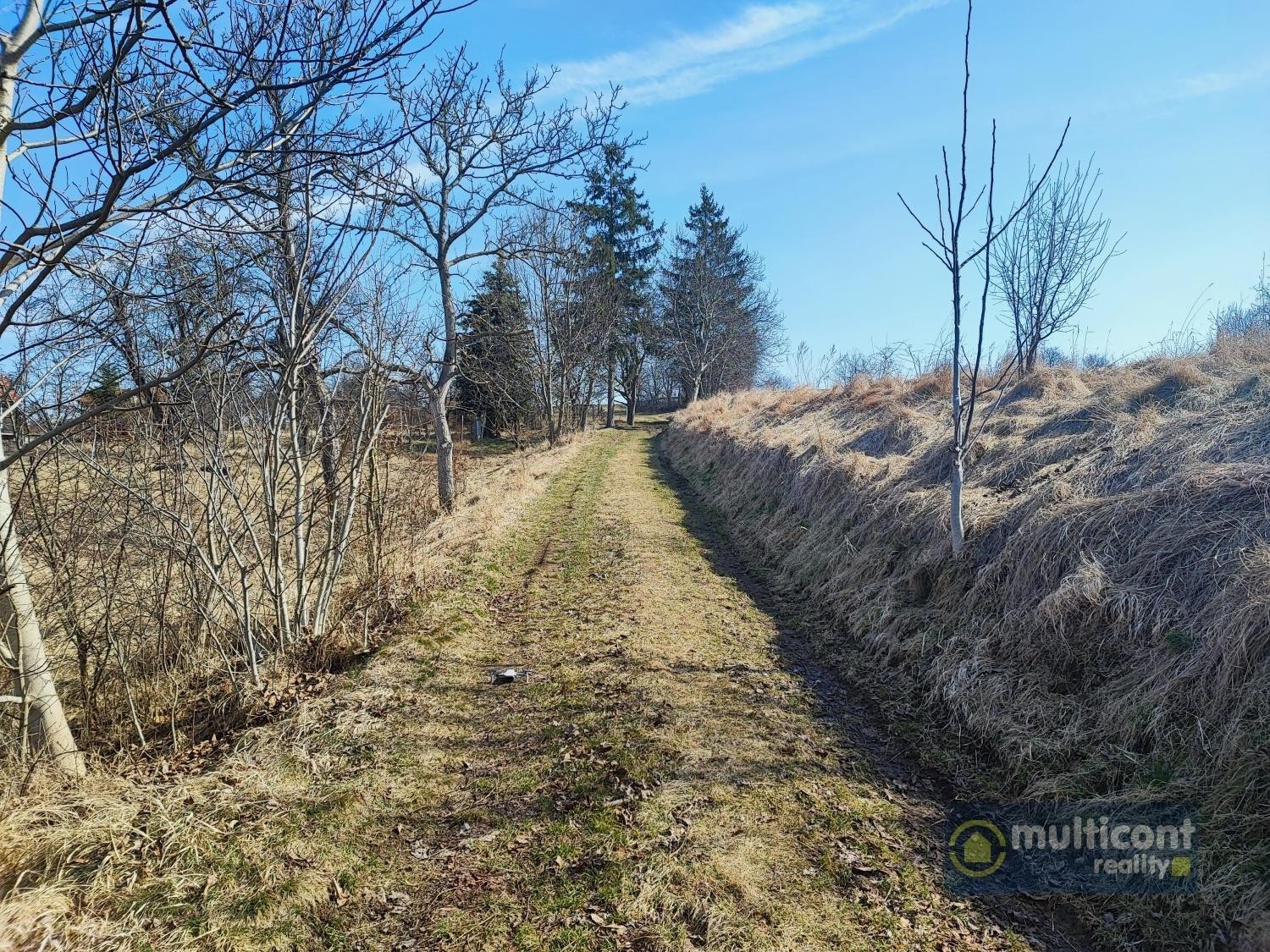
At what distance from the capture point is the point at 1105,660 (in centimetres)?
392

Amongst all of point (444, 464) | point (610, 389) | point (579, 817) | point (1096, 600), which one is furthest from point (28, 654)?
point (610, 389)

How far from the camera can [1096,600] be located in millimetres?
4137

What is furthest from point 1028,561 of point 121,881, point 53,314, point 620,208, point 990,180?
point 620,208

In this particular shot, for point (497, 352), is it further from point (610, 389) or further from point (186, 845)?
point (186, 845)

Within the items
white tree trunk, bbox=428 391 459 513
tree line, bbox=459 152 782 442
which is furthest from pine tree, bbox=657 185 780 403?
white tree trunk, bbox=428 391 459 513

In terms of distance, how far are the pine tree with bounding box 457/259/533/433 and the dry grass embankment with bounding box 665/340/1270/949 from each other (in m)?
7.11

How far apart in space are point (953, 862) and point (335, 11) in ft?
16.9

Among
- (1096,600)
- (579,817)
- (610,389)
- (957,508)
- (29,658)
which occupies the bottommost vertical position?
(579,817)

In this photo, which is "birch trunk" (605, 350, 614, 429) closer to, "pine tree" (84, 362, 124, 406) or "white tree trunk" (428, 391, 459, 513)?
"white tree trunk" (428, 391, 459, 513)

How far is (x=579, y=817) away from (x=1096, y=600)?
3867 mm

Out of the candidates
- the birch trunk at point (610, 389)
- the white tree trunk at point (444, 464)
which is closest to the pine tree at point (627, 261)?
the birch trunk at point (610, 389)

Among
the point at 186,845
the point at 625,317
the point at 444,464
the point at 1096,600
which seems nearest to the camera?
the point at 186,845

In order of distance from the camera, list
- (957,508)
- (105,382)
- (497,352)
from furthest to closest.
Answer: (497,352) → (957,508) → (105,382)

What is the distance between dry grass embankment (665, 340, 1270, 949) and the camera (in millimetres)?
2986
